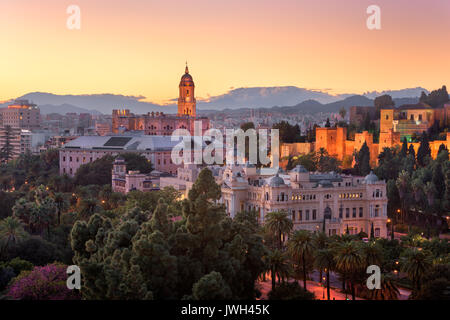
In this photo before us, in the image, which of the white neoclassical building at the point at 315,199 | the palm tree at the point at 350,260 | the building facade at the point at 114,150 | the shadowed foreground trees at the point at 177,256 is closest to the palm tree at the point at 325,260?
the palm tree at the point at 350,260

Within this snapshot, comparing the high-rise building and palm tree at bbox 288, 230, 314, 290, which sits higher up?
the high-rise building

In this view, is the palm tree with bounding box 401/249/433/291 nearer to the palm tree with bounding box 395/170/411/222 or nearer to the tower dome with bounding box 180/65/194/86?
the palm tree with bounding box 395/170/411/222

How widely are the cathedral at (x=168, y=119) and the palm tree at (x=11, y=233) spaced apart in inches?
3245

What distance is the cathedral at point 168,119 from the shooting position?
136125 millimetres

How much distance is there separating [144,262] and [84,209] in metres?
28.9

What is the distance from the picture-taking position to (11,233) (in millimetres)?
44875

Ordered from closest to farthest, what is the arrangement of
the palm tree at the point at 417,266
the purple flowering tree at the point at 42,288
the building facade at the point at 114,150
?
the purple flowering tree at the point at 42,288
the palm tree at the point at 417,266
the building facade at the point at 114,150

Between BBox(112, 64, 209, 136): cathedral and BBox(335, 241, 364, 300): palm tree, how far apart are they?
94862 millimetres

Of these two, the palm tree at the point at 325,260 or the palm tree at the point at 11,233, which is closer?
the palm tree at the point at 325,260

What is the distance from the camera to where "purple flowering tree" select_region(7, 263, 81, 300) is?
33.1 meters

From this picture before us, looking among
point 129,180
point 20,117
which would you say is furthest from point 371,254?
point 20,117

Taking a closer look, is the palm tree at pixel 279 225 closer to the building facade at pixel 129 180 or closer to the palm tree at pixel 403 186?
the palm tree at pixel 403 186

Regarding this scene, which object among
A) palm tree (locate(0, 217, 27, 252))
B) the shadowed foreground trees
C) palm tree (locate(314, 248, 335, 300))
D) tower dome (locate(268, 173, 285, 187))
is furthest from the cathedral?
the shadowed foreground trees

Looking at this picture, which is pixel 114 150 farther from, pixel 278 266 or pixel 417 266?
pixel 417 266
